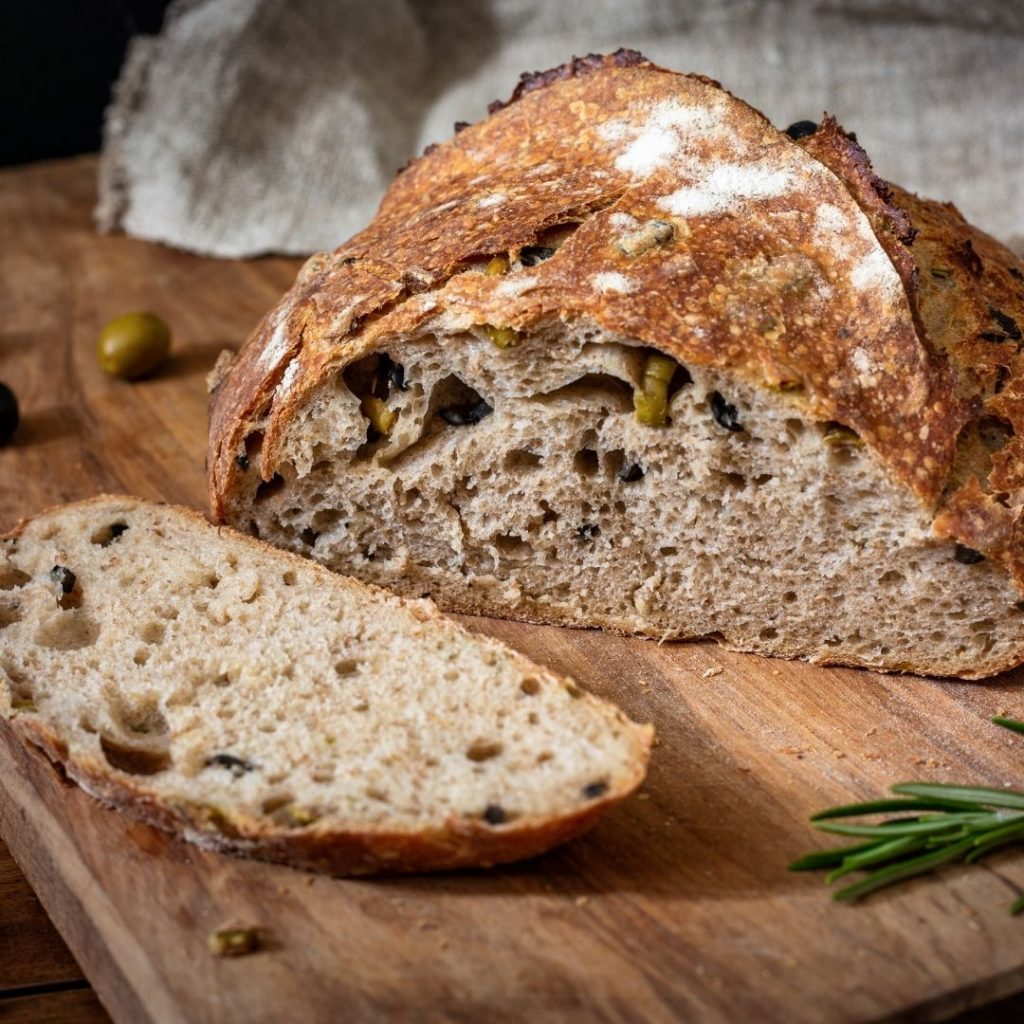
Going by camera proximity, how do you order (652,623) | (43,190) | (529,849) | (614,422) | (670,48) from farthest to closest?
(43,190)
(670,48)
(652,623)
(614,422)
(529,849)

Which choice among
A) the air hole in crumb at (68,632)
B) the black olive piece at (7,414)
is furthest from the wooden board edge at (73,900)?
the black olive piece at (7,414)

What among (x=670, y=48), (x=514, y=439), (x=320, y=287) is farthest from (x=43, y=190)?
(x=514, y=439)

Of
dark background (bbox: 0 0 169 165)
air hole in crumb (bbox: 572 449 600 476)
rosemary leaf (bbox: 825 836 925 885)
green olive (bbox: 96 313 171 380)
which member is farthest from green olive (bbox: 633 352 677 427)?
dark background (bbox: 0 0 169 165)

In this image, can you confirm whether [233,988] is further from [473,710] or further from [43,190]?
[43,190]

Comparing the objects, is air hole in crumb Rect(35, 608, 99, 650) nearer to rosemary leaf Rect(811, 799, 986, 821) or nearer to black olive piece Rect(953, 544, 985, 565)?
rosemary leaf Rect(811, 799, 986, 821)

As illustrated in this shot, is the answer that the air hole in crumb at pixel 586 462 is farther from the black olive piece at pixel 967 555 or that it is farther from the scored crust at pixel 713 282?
the black olive piece at pixel 967 555
